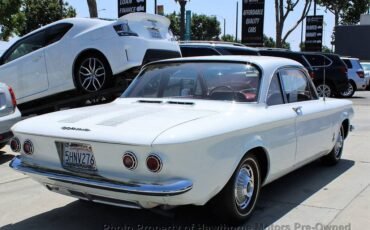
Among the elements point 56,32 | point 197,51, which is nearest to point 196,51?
point 197,51

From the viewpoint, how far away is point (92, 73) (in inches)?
344

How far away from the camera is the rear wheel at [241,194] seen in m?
4.16

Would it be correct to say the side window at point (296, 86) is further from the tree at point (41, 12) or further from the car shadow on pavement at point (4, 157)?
the tree at point (41, 12)

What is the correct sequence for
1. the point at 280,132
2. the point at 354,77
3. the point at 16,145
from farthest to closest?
1. the point at 354,77
2. the point at 280,132
3. the point at 16,145

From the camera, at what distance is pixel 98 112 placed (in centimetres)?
458

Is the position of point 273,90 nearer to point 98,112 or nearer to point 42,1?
point 98,112

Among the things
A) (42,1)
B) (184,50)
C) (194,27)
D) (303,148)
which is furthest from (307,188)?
(194,27)

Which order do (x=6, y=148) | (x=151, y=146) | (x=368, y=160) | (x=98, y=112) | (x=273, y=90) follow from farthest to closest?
(x=6, y=148) < (x=368, y=160) < (x=273, y=90) < (x=98, y=112) < (x=151, y=146)

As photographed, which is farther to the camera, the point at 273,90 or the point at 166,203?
the point at 273,90

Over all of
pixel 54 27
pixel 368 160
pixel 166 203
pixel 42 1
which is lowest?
pixel 368 160

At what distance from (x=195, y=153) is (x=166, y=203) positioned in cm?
43

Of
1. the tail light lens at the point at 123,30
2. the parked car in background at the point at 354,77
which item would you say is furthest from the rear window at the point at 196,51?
the parked car in background at the point at 354,77

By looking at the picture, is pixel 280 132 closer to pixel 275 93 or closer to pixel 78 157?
pixel 275 93

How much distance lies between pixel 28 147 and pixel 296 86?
3.09m
